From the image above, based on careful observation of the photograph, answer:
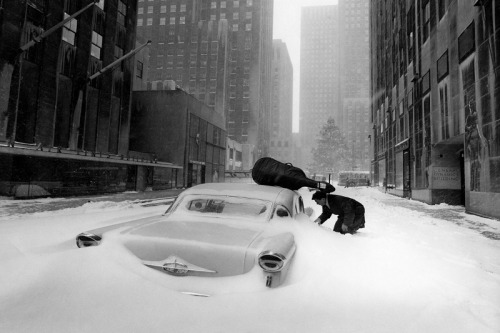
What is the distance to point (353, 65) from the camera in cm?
18425

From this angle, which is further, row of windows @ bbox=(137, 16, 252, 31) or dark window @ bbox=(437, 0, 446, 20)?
row of windows @ bbox=(137, 16, 252, 31)

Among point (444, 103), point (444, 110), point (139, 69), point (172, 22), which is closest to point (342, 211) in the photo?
point (444, 110)

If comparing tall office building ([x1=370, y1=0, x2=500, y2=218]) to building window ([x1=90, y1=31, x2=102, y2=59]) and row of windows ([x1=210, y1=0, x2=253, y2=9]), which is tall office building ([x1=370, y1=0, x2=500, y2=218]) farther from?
row of windows ([x1=210, y1=0, x2=253, y2=9])

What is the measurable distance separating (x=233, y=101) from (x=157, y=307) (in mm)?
100777

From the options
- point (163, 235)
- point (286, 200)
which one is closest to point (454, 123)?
point (286, 200)

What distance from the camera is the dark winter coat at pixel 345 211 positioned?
5.83m

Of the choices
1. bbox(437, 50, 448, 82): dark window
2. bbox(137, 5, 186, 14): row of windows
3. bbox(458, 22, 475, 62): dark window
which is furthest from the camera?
bbox(137, 5, 186, 14): row of windows

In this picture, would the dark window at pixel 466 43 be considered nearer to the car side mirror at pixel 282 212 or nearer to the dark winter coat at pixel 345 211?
the dark winter coat at pixel 345 211

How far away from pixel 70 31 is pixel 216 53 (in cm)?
8256

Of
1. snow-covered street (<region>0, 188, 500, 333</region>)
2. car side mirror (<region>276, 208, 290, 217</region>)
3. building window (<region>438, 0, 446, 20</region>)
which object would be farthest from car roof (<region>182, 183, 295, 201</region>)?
building window (<region>438, 0, 446, 20</region>)

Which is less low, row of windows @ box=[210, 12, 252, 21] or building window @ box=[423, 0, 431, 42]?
row of windows @ box=[210, 12, 252, 21]

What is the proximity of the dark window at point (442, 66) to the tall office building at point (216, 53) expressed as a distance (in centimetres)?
8105

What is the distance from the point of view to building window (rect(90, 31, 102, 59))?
75.3ft

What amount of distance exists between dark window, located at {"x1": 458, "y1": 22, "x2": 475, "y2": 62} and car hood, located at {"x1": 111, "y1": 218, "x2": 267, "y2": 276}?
14111 millimetres
